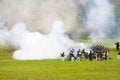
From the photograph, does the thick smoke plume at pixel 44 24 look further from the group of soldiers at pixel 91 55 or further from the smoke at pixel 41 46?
the group of soldiers at pixel 91 55

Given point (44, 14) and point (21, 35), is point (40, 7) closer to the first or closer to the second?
point (44, 14)

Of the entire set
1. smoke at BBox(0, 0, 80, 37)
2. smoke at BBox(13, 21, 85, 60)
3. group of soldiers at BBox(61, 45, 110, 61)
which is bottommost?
group of soldiers at BBox(61, 45, 110, 61)

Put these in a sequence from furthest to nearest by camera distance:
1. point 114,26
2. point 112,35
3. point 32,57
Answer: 1. point 112,35
2. point 114,26
3. point 32,57

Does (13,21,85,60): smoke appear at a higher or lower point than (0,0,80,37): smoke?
lower

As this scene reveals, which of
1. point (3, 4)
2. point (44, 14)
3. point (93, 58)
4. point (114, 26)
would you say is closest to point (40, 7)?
point (44, 14)

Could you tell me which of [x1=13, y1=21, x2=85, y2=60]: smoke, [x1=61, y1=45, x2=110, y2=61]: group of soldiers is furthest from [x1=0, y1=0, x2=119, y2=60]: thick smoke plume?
[x1=61, y1=45, x2=110, y2=61]: group of soldiers

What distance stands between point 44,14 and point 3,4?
31.9 ft

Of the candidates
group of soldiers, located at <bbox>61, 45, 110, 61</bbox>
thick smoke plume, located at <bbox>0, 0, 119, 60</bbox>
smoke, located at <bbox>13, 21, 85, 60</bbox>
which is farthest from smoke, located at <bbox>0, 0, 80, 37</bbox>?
group of soldiers, located at <bbox>61, 45, 110, 61</bbox>

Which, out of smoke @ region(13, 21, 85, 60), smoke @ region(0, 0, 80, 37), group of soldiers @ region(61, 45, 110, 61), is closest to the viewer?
group of soldiers @ region(61, 45, 110, 61)

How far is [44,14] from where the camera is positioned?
3418 inches

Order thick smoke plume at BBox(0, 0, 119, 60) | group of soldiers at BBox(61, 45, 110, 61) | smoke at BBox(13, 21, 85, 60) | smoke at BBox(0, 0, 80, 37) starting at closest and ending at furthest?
group of soldiers at BBox(61, 45, 110, 61) → smoke at BBox(13, 21, 85, 60) → thick smoke plume at BBox(0, 0, 119, 60) → smoke at BBox(0, 0, 80, 37)

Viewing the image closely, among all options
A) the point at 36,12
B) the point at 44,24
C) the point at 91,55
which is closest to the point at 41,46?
the point at 91,55

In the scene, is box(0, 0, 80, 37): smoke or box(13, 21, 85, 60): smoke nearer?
box(13, 21, 85, 60): smoke

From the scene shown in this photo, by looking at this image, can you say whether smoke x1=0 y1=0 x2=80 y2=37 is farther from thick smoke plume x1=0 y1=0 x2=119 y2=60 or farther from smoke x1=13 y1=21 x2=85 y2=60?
smoke x1=13 y1=21 x2=85 y2=60
